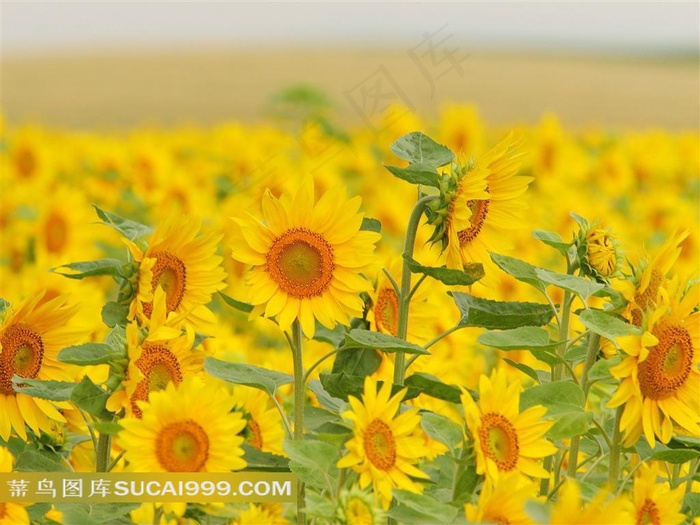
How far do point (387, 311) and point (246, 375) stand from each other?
27cm

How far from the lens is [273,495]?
1.25m

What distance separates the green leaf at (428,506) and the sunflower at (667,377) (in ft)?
0.72

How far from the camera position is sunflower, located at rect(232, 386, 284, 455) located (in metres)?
1.50

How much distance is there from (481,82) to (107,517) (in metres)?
16.4

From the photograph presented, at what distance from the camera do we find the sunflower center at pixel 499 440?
3.73 feet

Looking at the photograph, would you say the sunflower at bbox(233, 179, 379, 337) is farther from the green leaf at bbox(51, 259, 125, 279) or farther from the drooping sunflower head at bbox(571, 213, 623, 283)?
the drooping sunflower head at bbox(571, 213, 623, 283)

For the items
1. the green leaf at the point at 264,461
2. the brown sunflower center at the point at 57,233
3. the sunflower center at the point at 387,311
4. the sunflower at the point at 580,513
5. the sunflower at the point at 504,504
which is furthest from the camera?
the brown sunflower center at the point at 57,233

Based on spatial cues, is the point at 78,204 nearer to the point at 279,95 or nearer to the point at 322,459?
the point at 322,459

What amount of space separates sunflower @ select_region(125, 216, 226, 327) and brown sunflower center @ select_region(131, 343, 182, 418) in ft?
0.36

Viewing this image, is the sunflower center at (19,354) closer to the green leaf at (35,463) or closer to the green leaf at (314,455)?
the green leaf at (35,463)

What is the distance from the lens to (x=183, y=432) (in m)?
1.13

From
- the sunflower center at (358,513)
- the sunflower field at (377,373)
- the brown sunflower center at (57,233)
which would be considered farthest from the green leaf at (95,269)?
the brown sunflower center at (57,233)

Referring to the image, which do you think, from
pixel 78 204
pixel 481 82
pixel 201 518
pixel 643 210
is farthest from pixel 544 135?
pixel 481 82

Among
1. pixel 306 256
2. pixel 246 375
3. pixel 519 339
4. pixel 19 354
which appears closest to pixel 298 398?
pixel 246 375
